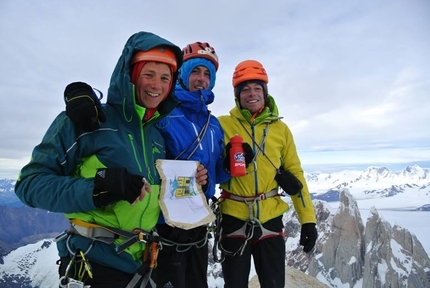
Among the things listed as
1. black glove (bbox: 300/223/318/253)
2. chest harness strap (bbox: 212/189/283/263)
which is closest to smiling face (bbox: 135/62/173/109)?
chest harness strap (bbox: 212/189/283/263)

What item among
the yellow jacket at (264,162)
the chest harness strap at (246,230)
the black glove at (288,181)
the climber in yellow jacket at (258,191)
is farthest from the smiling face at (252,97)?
the chest harness strap at (246,230)

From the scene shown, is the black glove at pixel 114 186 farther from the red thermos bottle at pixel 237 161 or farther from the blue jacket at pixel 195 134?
the red thermos bottle at pixel 237 161

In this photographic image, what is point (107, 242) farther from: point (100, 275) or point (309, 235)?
point (309, 235)

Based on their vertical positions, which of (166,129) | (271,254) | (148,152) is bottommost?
(271,254)

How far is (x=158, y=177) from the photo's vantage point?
3.56 m

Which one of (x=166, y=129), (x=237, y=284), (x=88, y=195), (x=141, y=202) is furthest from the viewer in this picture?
(x=237, y=284)

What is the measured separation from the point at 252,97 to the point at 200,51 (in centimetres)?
127

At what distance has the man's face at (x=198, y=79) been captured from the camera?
5.02 m

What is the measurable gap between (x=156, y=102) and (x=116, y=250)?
166 centimetres

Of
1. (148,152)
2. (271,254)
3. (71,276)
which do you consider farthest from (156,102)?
(271,254)

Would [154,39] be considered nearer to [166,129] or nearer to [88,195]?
[166,129]

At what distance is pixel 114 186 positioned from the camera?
2.60 metres

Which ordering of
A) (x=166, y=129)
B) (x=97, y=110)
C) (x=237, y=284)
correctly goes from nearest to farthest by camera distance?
(x=97, y=110) < (x=166, y=129) < (x=237, y=284)

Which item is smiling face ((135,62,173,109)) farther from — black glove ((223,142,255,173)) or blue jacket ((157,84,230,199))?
black glove ((223,142,255,173))
